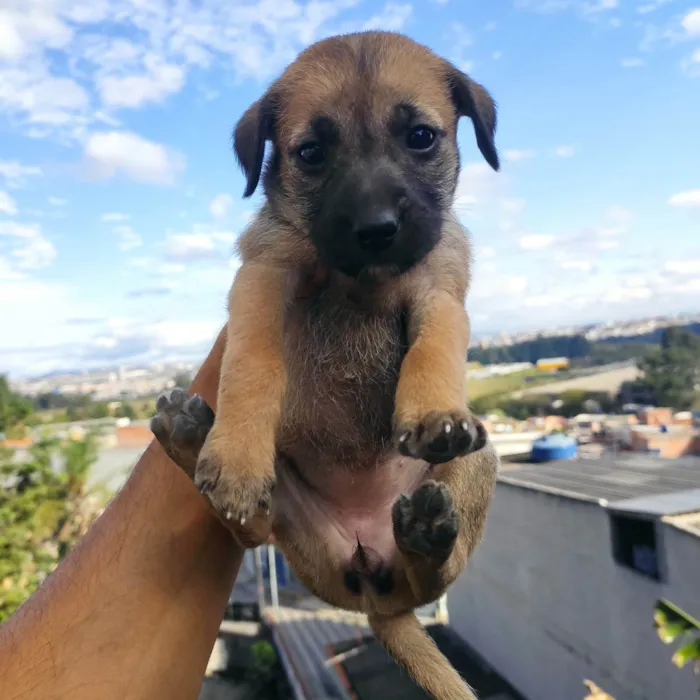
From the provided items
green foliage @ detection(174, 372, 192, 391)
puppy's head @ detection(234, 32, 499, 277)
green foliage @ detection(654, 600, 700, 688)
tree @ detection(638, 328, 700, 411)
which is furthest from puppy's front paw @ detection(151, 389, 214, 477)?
tree @ detection(638, 328, 700, 411)

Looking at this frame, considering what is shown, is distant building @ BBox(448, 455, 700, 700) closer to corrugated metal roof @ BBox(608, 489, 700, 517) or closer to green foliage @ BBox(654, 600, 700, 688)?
corrugated metal roof @ BBox(608, 489, 700, 517)

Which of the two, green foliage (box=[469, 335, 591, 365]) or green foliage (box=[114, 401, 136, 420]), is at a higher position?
green foliage (box=[469, 335, 591, 365])

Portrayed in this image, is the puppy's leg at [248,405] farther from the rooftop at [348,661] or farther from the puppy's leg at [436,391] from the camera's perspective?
the rooftop at [348,661]

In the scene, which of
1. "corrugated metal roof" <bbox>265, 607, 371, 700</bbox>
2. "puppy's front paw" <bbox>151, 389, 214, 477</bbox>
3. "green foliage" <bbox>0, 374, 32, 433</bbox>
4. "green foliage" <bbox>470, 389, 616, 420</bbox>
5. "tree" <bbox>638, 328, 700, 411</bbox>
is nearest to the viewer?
"puppy's front paw" <bbox>151, 389, 214, 477</bbox>

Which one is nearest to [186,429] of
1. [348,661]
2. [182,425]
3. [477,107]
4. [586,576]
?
[182,425]

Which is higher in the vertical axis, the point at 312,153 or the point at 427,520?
the point at 312,153

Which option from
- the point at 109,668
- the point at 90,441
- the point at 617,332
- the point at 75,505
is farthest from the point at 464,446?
the point at 617,332

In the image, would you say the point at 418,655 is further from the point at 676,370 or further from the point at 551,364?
the point at 676,370
